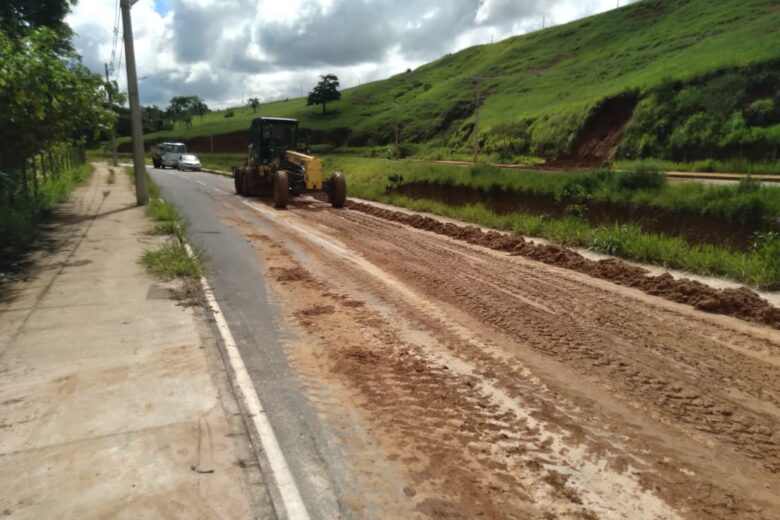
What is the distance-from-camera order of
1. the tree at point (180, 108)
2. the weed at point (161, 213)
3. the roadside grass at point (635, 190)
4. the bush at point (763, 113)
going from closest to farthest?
the roadside grass at point (635, 190) → the weed at point (161, 213) → the bush at point (763, 113) → the tree at point (180, 108)

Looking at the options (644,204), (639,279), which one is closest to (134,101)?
(644,204)

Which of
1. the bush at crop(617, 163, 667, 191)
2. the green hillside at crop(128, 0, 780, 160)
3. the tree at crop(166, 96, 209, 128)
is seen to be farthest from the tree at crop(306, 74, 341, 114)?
the bush at crop(617, 163, 667, 191)

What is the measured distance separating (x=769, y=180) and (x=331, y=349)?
17.0 meters

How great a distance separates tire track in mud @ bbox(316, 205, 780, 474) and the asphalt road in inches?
94.2

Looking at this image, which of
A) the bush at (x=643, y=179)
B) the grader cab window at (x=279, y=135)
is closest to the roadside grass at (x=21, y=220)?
the grader cab window at (x=279, y=135)

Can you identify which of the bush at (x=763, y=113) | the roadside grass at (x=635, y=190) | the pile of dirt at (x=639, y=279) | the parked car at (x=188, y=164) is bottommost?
the parked car at (x=188, y=164)

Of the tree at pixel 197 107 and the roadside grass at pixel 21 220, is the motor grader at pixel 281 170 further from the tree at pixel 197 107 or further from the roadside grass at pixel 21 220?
the tree at pixel 197 107

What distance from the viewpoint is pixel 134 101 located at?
18.4 metres

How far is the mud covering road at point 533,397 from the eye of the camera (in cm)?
346

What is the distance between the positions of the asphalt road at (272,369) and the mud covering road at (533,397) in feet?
0.29

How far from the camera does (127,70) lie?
18.2 meters

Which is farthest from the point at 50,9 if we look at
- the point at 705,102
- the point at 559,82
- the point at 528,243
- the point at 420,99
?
the point at 420,99

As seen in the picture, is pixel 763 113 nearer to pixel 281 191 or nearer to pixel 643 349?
pixel 281 191

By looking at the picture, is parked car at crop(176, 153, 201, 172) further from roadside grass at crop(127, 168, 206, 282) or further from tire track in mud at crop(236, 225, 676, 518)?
tire track in mud at crop(236, 225, 676, 518)
